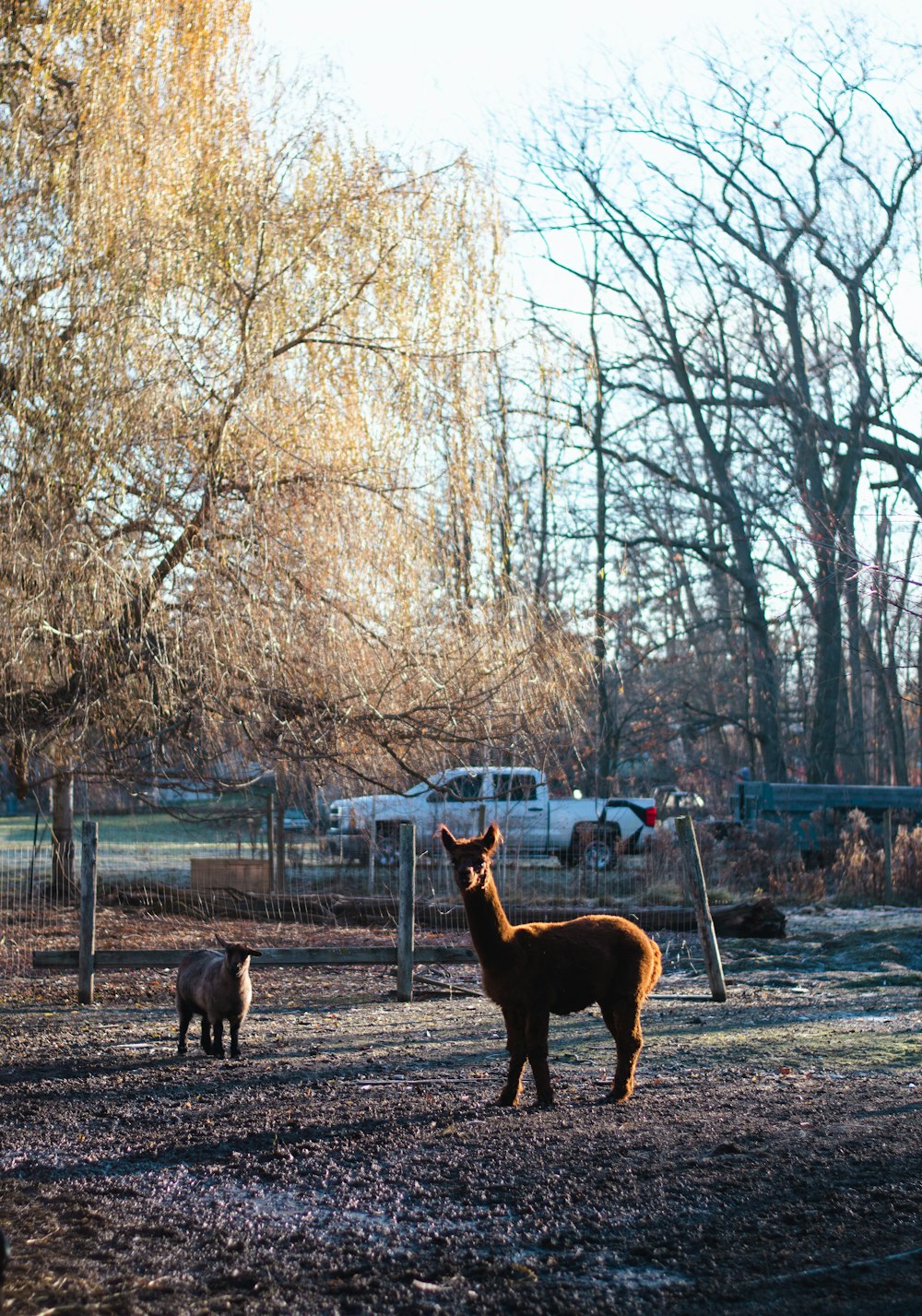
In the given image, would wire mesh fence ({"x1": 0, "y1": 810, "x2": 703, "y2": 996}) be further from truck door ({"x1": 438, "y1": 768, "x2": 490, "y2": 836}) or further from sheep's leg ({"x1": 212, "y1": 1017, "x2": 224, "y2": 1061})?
sheep's leg ({"x1": 212, "y1": 1017, "x2": 224, "y2": 1061})

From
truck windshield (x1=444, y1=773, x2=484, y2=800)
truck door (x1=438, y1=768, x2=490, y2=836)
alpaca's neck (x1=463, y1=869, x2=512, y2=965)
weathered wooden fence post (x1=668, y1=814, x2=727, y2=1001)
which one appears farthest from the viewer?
truck door (x1=438, y1=768, x2=490, y2=836)

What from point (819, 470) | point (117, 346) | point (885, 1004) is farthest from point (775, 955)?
point (819, 470)

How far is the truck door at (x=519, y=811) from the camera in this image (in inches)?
594

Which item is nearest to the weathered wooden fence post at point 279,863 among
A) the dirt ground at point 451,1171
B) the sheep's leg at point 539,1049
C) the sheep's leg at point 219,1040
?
the dirt ground at point 451,1171

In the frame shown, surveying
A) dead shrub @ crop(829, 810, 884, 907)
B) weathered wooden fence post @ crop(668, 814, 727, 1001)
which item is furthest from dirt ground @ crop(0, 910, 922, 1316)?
dead shrub @ crop(829, 810, 884, 907)

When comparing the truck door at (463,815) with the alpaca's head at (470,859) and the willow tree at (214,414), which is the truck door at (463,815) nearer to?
the willow tree at (214,414)

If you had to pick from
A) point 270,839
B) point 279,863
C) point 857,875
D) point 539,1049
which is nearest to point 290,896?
point 270,839

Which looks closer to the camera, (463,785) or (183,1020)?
(183,1020)

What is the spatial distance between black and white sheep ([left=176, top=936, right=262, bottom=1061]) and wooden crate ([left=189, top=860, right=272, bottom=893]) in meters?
7.37

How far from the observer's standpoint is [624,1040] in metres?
7.13

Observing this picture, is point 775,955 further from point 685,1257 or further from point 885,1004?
point 685,1257

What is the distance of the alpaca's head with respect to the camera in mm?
6797

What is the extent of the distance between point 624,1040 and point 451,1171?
165 centimetres

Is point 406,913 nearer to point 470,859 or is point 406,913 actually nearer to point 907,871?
point 470,859
